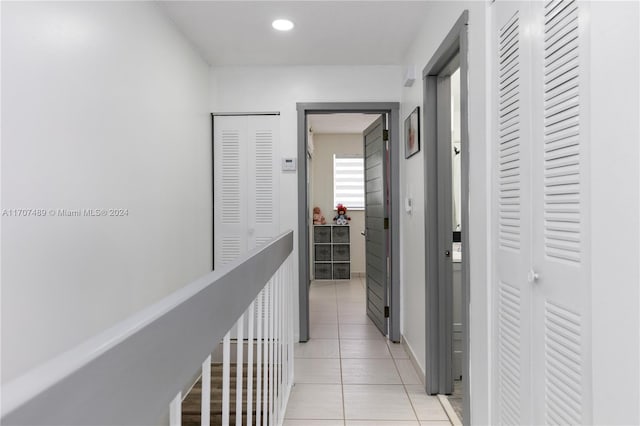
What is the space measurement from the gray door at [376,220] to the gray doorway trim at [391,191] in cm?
13

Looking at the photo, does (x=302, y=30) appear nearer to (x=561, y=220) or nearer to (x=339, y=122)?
(x=561, y=220)

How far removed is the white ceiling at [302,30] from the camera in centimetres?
260

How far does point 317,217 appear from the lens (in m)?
6.88

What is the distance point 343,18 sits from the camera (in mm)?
2762

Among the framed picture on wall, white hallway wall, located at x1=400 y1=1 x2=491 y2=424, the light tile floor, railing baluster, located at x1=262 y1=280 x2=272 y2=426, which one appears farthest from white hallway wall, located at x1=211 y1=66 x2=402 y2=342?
railing baluster, located at x1=262 y1=280 x2=272 y2=426

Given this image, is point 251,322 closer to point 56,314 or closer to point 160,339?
point 160,339

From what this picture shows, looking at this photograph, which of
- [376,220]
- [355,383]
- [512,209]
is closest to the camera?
[512,209]

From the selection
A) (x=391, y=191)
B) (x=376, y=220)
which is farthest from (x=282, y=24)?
(x=376, y=220)

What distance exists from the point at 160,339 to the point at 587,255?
1.02 metres

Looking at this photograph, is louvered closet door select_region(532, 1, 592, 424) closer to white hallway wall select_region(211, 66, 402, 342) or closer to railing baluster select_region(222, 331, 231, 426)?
railing baluster select_region(222, 331, 231, 426)

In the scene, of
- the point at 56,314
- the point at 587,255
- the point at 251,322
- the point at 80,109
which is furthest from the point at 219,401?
the point at 587,255

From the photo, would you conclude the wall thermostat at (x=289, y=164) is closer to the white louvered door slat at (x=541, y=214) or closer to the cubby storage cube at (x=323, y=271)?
the white louvered door slat at (x=541, y=214)

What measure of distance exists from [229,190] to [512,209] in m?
2.80

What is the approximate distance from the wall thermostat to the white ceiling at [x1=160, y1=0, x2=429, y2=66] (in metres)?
0.89
